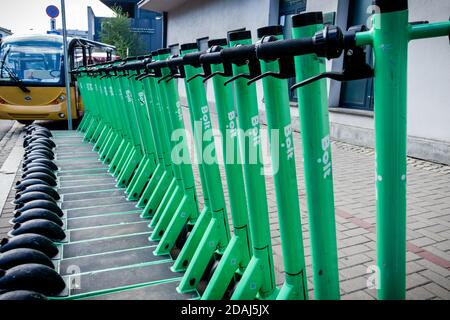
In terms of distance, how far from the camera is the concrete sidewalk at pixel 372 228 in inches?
106

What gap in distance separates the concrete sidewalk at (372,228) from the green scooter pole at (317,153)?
117 cm

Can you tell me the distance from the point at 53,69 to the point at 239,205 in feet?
32.2

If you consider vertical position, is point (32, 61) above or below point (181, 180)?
above

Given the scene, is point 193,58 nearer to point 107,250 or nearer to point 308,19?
point 308,19

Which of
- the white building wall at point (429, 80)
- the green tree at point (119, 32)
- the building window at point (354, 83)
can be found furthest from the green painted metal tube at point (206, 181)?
the green tree at point (119, 32)

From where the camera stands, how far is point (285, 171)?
1.70 meters

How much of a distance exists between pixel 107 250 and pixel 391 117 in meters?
2.66

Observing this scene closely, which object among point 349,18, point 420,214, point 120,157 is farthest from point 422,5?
point 120,157

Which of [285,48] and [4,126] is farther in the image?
[4,126]

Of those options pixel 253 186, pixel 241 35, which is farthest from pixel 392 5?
pixel 253 186

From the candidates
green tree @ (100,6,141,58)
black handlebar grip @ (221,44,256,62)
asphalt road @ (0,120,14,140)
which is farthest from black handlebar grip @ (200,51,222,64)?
green tree @ (100,6,141,58)

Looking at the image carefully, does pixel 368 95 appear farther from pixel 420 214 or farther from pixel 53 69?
pixel 53 69

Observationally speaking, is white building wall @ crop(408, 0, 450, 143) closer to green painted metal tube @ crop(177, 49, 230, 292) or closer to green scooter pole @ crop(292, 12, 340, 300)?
green painted metal tube @ crop(177, 49, 230, 292)

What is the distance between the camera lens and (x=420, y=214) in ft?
13.0
